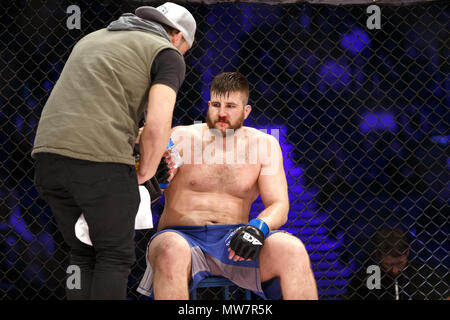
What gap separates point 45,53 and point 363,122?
6.35ft

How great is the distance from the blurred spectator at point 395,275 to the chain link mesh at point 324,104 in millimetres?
46

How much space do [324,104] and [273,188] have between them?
99 cm

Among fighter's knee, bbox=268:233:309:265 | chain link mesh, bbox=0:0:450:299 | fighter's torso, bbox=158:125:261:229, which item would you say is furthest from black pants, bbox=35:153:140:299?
chain link mesh, bbox=0:0:450:299

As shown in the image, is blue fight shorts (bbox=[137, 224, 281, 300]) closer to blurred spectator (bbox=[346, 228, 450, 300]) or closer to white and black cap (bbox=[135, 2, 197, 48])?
white and black cap (bbox=[135, 2, 197, 48])

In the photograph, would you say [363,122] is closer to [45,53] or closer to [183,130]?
[183,130]

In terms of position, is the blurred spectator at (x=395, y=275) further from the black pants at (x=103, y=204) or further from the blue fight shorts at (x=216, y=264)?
the black pants at (x=103, y=204)

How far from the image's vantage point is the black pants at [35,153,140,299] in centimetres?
132

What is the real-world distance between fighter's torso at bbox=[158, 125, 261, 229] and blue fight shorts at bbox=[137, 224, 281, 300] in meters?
0.08

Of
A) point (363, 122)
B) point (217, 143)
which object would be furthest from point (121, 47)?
point (363, 122)

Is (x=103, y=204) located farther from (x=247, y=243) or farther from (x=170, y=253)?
(x=247, y=243)

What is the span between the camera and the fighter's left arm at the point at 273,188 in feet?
6.72

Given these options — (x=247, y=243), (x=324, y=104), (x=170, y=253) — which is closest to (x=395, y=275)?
(x=324, y=104)

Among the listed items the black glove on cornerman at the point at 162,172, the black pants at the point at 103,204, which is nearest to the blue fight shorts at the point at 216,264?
the black glove on cornerman at the point at 162,172

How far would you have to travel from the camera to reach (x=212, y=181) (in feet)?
7.29
